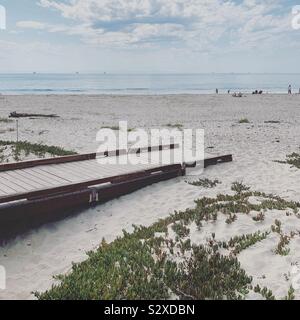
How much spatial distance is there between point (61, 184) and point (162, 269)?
4.45m

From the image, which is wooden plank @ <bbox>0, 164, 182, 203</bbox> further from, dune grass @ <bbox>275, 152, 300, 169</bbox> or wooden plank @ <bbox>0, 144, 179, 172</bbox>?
dune grass @ <bbox>275, 152, 300, 169</bbox>

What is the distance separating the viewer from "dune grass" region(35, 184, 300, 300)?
6.46 m

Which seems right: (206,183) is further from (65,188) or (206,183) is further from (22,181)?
(22,181)

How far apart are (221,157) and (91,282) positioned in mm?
10269

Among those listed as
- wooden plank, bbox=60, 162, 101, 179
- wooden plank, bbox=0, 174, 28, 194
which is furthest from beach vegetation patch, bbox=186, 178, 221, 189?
wooden plank, bbox=0, 174, 28, 194

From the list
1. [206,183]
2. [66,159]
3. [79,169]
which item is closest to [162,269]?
[206,183]

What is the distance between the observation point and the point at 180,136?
78.5ft

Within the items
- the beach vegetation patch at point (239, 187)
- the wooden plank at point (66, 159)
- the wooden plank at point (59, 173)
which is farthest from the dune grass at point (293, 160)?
the wooden plank at point (59, 173)

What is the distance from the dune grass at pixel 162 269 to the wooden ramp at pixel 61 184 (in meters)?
2.20

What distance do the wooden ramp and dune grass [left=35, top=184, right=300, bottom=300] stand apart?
7.23 feet

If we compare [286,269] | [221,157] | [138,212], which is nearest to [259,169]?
[221,157]

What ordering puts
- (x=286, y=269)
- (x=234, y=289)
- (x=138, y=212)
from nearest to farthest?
(x=234, y=289), (x=286, y=269), (x=138, y=212)
